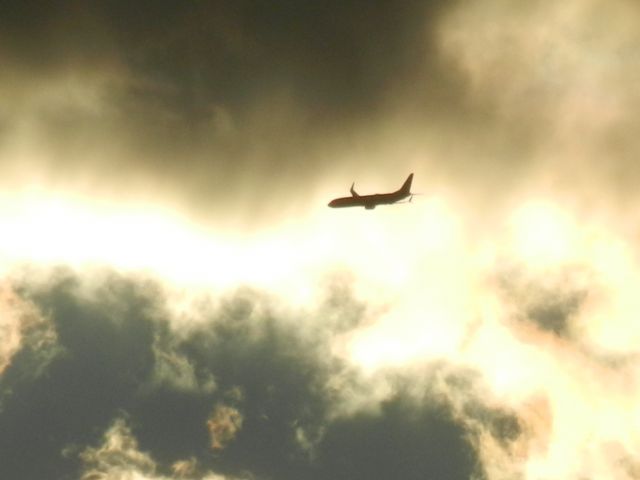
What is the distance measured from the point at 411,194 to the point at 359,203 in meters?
18.3

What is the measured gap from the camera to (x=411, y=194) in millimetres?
164625

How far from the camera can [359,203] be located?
6663 inches
